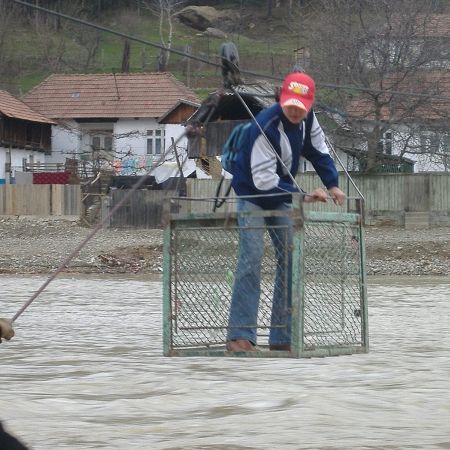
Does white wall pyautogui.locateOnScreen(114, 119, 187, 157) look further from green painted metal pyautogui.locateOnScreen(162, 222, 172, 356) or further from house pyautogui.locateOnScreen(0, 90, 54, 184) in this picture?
green painted metal pyautogui.locateOnScreen(162, 222, 172, 356)

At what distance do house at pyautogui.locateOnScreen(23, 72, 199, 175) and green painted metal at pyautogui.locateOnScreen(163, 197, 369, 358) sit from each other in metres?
59.7

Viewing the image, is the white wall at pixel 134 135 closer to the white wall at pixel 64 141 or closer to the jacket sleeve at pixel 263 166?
the white wall at pixel 64 141

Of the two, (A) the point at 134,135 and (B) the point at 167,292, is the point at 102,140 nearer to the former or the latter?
(A) the point at 134,135

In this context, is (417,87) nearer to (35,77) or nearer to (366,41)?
(366,41)

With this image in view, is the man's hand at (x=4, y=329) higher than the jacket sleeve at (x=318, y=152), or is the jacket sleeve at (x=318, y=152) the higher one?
the jacket sleeve at (x=318, y=152)

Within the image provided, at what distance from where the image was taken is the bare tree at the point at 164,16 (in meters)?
93.0

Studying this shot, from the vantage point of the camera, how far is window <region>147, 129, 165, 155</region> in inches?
2763

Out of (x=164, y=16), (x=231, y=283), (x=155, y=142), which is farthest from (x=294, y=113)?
(x=164, y=16)

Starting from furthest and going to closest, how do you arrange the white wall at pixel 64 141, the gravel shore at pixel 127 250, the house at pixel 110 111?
1. the white wall at pixel 64 141
2. the house at pixel 110 111
3. the gravel shore at pixel 127 250

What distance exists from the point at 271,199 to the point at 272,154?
32 centimetres

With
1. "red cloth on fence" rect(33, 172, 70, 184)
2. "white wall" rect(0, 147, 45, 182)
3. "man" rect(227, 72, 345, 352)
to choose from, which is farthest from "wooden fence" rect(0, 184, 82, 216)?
"man" rect(227, 72, 345, 352)

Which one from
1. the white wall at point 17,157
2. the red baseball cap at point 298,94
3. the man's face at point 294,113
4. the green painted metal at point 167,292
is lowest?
the green painted metal at point 167,292

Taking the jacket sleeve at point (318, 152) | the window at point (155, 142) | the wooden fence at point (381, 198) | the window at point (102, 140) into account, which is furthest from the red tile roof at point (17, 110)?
the jacket sleeve at point (318, 152)

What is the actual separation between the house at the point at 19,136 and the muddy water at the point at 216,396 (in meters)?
58.1
